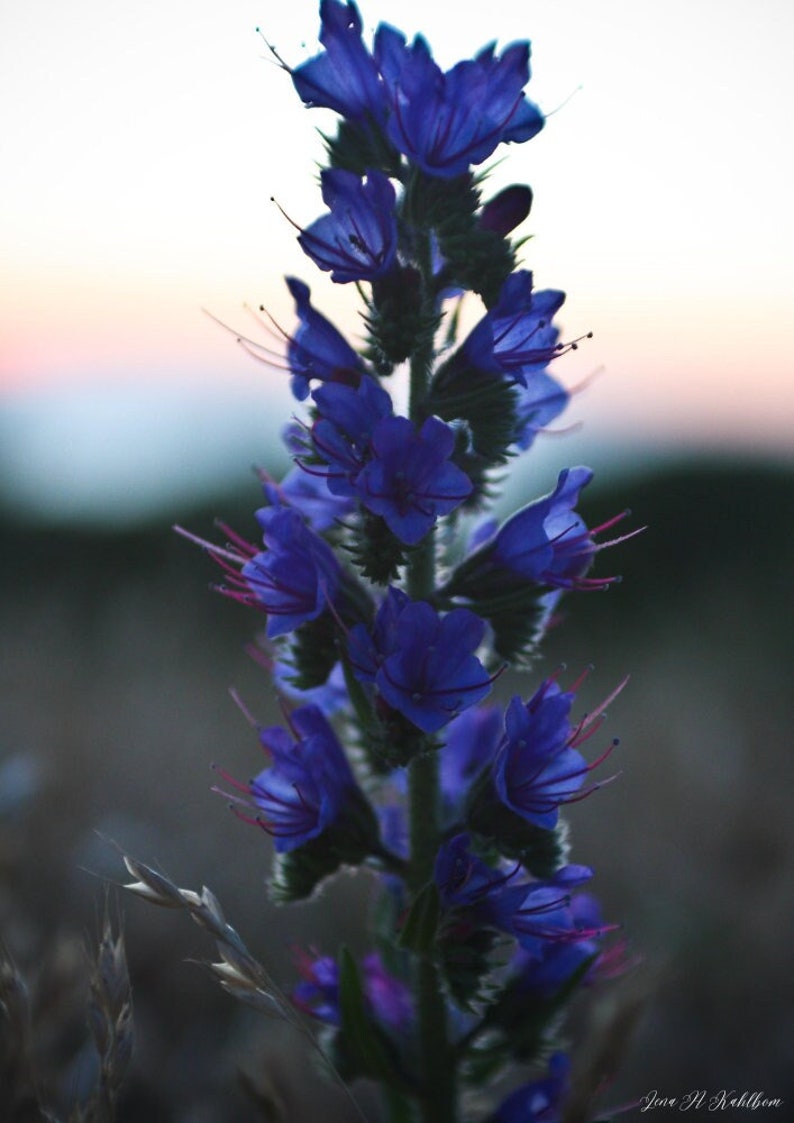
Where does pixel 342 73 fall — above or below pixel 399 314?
above

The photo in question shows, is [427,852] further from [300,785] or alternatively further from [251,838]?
[251,838]

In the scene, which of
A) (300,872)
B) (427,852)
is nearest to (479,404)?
(427,852)

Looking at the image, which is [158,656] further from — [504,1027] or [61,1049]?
[504,1027]

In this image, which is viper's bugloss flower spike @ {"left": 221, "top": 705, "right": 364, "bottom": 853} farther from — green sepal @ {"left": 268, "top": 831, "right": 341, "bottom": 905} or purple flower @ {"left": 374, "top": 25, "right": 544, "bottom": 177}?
purple flower @ {"left": 374, "top": 25, "right": 544, "bottom": 177}

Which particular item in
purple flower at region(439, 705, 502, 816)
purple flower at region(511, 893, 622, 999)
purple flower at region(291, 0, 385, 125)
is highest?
purple flower at region(291, 0, 385, 125)

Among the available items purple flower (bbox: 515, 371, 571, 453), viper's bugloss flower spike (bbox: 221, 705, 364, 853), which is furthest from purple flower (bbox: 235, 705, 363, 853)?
purple flower (bbox: 515, 371, 571, 453)

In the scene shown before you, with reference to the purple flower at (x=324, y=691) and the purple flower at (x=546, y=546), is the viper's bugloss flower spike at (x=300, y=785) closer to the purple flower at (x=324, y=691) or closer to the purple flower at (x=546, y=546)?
the purple flower at (x=324, y=691)

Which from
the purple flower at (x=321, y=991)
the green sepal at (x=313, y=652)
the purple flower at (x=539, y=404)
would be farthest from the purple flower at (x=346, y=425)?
the purple flower at (x=321, y=991)
